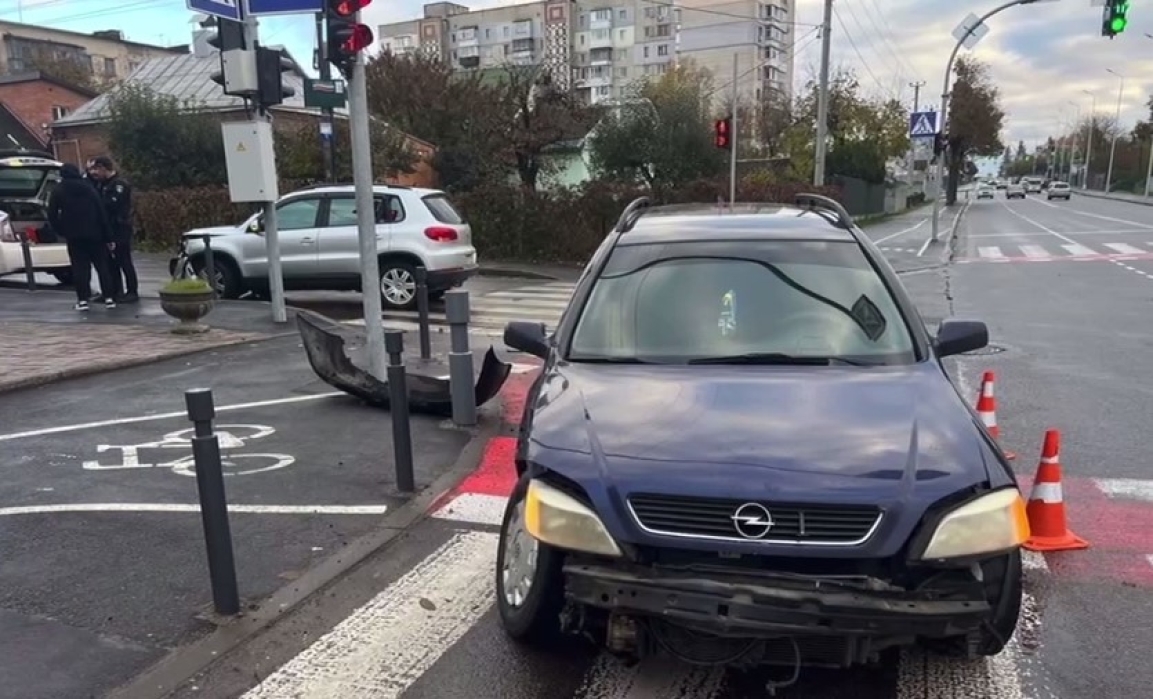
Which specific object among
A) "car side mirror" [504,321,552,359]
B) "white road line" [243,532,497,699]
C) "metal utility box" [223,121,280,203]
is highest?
"metal utility box" [223,121,280,203]

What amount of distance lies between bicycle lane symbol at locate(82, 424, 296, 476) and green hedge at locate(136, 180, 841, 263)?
14333 millimetres

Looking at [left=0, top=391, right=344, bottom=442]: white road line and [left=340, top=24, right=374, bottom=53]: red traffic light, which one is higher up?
[left=340, top=24, right=374, bottom=53]: red traffic light

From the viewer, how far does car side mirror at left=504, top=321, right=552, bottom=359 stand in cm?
451

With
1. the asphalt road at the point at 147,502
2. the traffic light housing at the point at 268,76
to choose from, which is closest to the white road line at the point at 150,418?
the asphalt road at the point at 147,502

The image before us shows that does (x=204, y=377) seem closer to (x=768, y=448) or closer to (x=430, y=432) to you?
(x=430, y=432)

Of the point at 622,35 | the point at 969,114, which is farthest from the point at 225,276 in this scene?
the point at 622,35

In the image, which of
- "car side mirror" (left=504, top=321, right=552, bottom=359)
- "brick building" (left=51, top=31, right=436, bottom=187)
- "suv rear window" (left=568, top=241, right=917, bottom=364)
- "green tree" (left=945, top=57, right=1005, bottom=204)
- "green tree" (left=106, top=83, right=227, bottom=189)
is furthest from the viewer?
"green tree" (left=945, top=57, right=1005, bottom=204)

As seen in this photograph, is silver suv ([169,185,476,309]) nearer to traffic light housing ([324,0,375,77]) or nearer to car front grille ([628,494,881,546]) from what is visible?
traffic light housing ([324,0,375,77])

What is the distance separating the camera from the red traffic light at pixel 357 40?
7328mm

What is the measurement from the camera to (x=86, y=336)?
10664mm

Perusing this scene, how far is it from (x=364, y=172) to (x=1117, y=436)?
254 inches

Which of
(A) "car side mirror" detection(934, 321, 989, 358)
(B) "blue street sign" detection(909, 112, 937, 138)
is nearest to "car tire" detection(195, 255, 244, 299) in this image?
(A) "car side mirror" detection(934, 321, 989, 358)

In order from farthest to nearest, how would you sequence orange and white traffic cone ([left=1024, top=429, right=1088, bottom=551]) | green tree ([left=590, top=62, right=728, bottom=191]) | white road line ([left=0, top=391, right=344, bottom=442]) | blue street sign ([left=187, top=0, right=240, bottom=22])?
green tree ([left=590, top=62, right=728, bottom=191]) < blue street sign ([left=187, top=0, right=240, bottom=22]) < white road line ([left=0, top=391, right=344, bottom=442]) < orange and white traffic cone ([left=1024, top=429, right=1088, bottom=551])

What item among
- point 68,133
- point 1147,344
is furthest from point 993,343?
point 68,133
